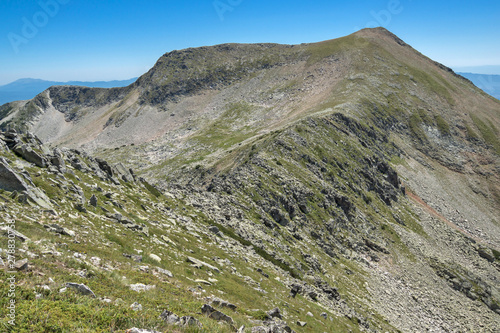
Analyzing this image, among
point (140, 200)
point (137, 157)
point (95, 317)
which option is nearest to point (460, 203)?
point (140, 200)

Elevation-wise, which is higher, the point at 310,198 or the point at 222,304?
the point at 310,198

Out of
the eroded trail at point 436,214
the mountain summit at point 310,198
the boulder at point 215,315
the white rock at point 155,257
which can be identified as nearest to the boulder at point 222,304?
the mountain summit at point 310,198

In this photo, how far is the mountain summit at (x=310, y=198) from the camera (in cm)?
2311

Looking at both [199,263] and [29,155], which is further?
[29,155]

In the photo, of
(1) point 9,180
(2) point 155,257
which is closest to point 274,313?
(2) point 155,257

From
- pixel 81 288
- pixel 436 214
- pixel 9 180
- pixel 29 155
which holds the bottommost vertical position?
pixel 436 214

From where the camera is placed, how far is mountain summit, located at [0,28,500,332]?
23109 millimetres

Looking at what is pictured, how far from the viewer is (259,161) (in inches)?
2295

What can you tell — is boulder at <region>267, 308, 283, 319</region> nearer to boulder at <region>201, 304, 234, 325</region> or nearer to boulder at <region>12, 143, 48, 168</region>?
boulder at <region>201, 304, 234, 325</region>

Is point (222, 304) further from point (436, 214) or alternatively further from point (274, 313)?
point (436, 214)

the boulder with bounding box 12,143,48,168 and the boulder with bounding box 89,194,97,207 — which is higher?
the boulder with bounding box 12,143,48,168

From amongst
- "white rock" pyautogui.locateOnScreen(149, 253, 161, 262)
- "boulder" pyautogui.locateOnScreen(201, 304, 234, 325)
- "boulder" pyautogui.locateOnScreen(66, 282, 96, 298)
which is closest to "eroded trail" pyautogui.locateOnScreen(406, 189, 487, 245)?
"white rock" pyautogui.locateOnScreen(149, 253, 161, 262)

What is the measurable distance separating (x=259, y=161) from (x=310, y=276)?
27032 mm

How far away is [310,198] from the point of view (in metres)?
55.6
